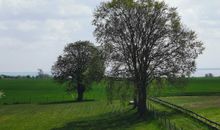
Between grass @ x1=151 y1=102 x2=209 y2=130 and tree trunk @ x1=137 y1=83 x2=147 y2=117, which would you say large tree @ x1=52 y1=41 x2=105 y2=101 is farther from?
grass @ x1=151 y1=102 x2=209 y2=130

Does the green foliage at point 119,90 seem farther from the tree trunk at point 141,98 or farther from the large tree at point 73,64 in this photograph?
the large tree at point 73,64

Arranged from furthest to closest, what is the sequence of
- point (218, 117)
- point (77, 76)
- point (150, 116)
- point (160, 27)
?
point (77, 76)
point (160, 27)
point (150, 116)
point (218, 117)

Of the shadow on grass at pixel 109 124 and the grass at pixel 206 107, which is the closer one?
the shadow on grass at pixel 109 124

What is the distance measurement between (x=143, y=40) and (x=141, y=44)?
71cm

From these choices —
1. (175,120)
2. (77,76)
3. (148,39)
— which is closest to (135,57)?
(148,39)

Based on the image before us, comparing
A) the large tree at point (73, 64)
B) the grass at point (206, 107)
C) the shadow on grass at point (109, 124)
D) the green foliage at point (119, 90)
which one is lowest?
the shadow on grass at point (109, 124)

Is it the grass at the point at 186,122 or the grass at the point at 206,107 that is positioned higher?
the grass at the point at 206,107

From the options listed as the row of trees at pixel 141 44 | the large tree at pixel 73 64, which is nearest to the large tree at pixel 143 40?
the row of trees at pixel 141 44

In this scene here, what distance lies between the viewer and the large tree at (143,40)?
6838 centimetres

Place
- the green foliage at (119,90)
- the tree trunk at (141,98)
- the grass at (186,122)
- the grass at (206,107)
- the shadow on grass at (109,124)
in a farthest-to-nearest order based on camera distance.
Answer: the tree trunk at (141,98), the green foliage at (119,90), the grass at (206,107), the shadow on grass at (109,124), the grass at (186,122)

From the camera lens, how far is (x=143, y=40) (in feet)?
226

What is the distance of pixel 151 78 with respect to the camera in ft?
233

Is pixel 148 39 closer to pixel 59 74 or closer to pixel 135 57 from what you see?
pixel 135 57

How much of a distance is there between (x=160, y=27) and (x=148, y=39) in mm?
2574
